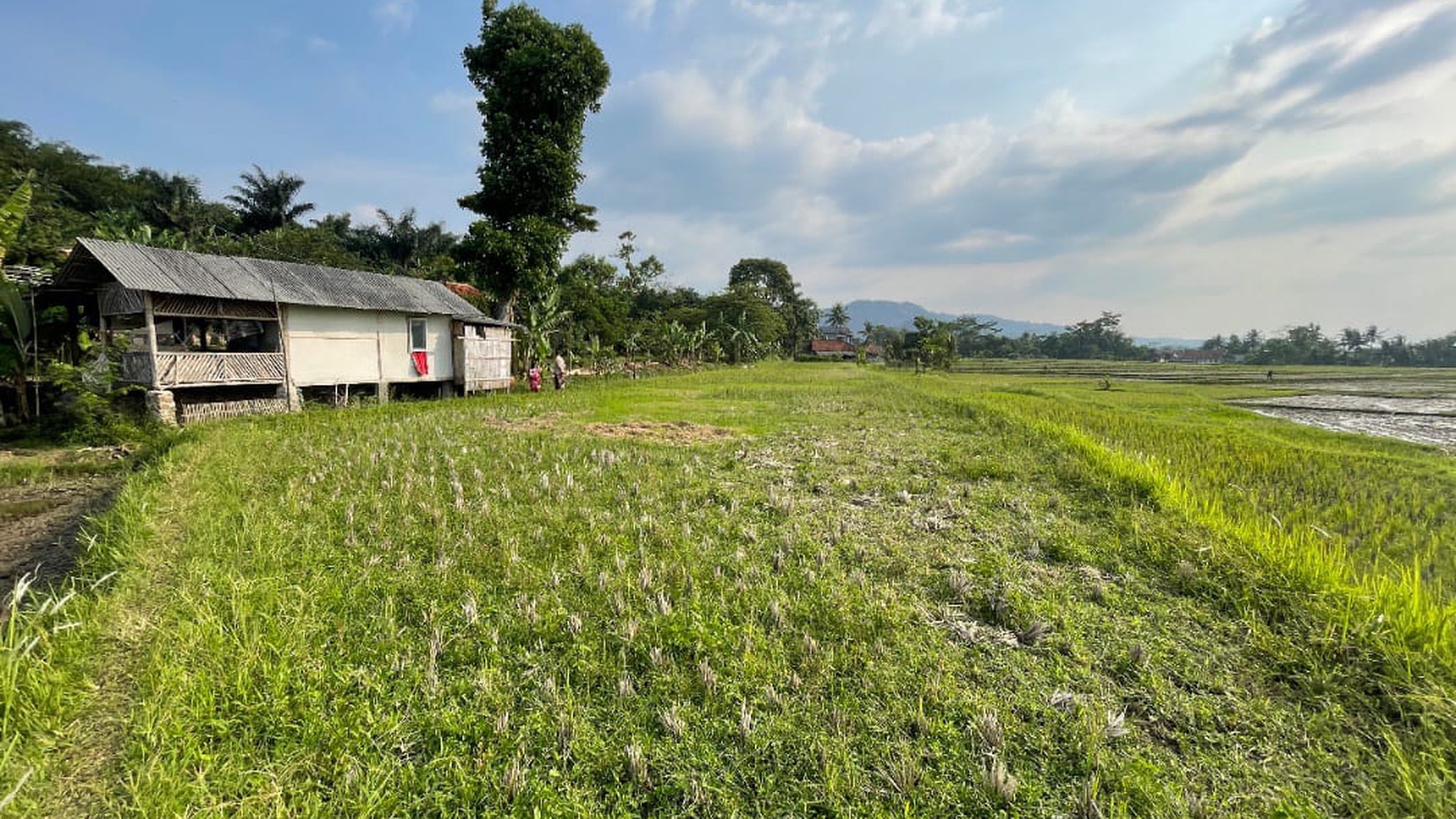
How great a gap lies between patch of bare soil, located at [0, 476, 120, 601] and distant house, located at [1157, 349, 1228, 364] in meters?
114

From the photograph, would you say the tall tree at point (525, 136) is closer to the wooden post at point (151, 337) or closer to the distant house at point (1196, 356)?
the wooden post at point (151, 337)

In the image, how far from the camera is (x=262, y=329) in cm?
1598

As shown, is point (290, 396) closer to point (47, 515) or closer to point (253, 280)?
point (253, 280)

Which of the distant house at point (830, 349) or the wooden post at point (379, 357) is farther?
the distant house at point (830, 349)

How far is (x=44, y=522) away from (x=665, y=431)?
846 centimetres

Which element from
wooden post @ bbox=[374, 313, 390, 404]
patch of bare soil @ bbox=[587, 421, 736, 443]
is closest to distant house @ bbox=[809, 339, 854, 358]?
wooden post @ bbox=[374, 313, 390, 404]

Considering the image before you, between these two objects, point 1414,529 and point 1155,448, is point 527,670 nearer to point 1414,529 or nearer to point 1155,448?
point 1414,529

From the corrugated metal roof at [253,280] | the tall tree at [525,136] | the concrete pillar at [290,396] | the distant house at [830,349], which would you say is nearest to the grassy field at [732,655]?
the corrugated metal roof at [253,280]

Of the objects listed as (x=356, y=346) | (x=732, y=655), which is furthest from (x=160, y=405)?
(x=732, y=655)

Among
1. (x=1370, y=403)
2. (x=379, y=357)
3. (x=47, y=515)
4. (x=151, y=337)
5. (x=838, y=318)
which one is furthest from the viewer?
(x=838, y=318)

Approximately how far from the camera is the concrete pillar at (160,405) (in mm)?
12336

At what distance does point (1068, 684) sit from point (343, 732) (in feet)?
11.8

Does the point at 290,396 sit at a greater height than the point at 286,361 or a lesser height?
lesser

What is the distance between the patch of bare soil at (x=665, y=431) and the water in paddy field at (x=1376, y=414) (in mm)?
15267
